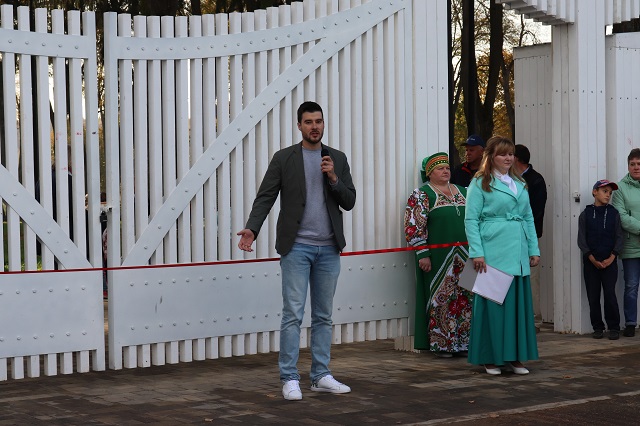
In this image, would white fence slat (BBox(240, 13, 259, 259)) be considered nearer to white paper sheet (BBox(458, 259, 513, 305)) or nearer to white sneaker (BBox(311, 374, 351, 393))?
white sneaker (BBox(311, 374, 351, 393))

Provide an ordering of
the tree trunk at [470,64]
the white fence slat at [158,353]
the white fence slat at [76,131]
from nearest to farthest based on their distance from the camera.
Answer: the white fence slat at [76,131] < the white fence slat at [158,353] < the tree trunk at [470,64]

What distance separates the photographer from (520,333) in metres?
8.45

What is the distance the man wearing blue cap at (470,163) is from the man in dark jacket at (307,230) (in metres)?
3.31

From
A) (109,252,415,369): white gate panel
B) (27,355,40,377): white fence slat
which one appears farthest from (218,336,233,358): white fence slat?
(27,355,40,377): white fence slat

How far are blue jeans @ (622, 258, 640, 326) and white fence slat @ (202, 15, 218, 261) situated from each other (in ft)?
14.5

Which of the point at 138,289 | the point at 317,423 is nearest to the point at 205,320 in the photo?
the point at 138,289

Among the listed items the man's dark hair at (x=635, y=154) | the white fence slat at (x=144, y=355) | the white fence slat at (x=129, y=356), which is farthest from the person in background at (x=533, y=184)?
the white fence slat at (x=129, y=356)

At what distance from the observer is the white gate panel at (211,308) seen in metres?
8.17

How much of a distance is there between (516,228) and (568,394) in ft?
4.63

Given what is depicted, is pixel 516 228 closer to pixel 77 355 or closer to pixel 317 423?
pixel 317 423

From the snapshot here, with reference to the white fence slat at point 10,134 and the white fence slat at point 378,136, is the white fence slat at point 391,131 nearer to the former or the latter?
the white fence slat at point 378,136

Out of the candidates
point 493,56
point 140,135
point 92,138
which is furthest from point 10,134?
point 493,56

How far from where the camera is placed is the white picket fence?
776 centimetres

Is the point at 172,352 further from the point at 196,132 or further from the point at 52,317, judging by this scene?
the point at 196,132
